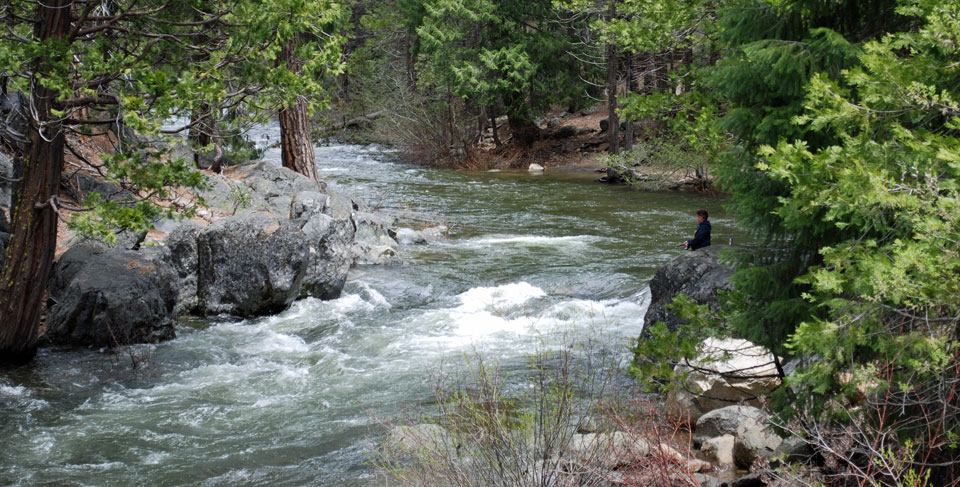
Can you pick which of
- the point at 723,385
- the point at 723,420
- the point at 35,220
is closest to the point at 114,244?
the point at 35,220

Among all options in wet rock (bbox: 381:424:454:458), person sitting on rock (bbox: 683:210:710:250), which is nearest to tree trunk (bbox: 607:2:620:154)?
person sitting on rock (bbox: 683:210:710:250)

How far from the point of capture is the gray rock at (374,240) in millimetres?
15195

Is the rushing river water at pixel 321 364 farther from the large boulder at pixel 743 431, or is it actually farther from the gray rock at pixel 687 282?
the large boulder at pixel 743 431

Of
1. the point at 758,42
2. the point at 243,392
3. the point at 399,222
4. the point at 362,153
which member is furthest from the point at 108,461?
the point at 362,153

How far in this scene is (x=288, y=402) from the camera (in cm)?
842

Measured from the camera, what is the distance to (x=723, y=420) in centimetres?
707

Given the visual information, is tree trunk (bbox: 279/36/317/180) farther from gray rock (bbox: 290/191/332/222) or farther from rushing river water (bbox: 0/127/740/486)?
gray rock (bbox: 290/191/332/222)

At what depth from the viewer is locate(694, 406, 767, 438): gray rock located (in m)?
6.96

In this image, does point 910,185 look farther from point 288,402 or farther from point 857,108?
point 288,402

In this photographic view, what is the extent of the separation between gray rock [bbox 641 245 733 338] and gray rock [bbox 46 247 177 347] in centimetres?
631

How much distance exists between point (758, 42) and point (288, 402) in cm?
585

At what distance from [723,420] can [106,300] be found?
7390 millimetres

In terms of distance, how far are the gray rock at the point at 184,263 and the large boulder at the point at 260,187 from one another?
1.37m

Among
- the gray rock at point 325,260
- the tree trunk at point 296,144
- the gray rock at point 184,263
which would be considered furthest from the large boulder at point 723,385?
the tree trunk at point 296,144
